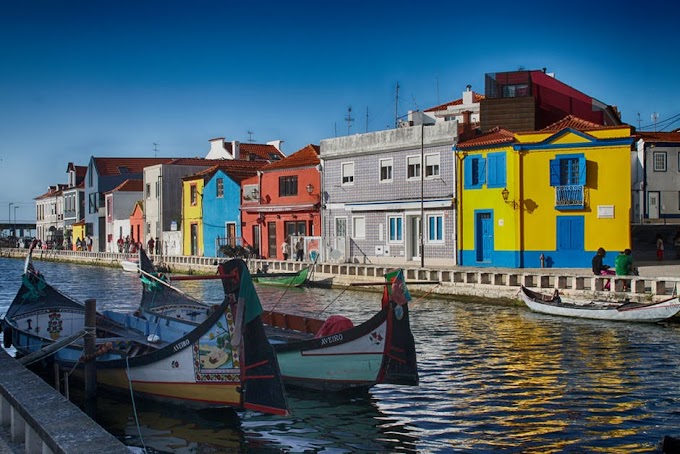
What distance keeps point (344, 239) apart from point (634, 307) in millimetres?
20918

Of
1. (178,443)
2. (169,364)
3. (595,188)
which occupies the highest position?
(595,188)

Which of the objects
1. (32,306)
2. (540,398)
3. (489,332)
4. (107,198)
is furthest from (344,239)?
(107,198)

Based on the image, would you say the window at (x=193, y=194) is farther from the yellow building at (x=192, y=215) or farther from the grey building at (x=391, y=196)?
the grey building at (x=391, y=196)

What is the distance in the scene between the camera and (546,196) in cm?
3450

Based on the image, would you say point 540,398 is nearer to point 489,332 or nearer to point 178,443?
point 178,443

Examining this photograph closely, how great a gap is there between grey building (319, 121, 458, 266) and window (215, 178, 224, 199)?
Answer: 11092 mm

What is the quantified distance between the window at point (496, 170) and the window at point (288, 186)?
14.6 m

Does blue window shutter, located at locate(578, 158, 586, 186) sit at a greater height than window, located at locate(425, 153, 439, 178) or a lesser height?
lesser

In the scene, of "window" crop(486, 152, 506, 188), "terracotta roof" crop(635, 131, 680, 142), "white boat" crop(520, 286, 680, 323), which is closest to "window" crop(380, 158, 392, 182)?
"window" crop(486, 152, 506, 188)

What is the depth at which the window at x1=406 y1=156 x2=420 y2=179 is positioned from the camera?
39469mm

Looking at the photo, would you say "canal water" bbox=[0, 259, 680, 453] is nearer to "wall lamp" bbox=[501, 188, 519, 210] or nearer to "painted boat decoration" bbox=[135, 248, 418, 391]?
"painted boat decoration" bbox=[135, 248, 418, 391]

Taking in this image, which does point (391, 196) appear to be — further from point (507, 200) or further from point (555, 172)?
point (555, 172)

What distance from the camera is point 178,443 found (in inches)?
488

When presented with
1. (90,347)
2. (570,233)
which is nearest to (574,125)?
(570,233)
